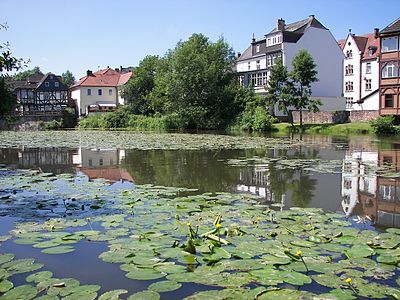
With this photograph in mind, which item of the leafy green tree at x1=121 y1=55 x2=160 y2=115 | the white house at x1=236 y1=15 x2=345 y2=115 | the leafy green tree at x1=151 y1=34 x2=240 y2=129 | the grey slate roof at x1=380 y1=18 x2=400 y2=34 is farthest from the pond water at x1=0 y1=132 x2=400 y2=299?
the leafy green tree at x1=121 y1=55 x2=160 y2=115

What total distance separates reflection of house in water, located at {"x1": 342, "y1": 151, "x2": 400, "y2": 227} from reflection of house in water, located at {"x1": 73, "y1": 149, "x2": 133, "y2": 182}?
21.1ft

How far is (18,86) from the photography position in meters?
80.8

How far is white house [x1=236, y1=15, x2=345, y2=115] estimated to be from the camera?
52.0 metres

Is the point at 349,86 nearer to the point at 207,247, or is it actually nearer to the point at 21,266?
the point at 207,247

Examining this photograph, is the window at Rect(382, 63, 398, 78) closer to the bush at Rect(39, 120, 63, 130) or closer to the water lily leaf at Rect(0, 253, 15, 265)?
the water lily leaf at Rect(0, 253, 15, 265)

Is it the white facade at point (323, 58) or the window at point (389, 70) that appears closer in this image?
the window at point (389, 70)

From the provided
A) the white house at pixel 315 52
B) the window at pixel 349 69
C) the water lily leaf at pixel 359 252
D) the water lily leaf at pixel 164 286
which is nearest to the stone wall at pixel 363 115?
the white house at pixel 315 52

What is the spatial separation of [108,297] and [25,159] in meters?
16.6

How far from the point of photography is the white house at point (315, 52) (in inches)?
2047

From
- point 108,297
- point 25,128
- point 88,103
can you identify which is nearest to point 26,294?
point 108,297

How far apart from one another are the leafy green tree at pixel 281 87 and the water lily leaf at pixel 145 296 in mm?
41536

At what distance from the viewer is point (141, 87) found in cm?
6981

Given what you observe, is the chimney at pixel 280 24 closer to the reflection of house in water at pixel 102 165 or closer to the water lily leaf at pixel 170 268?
the reflection of house in water at pixel 102 165

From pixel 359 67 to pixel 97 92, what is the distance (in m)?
50.5
